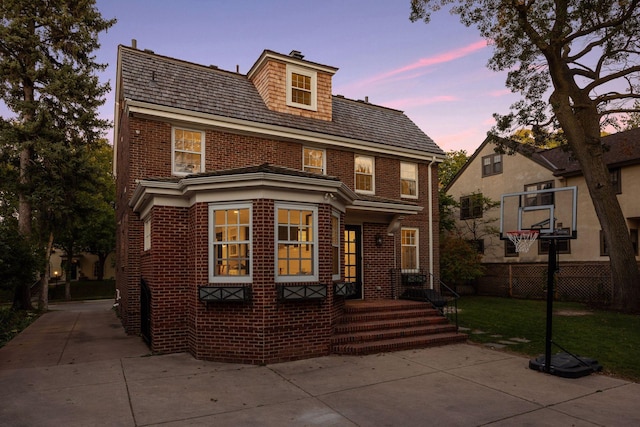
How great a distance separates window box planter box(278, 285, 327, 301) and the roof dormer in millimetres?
7069

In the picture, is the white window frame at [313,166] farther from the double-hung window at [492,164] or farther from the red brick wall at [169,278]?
the double-hung window at [492,164]

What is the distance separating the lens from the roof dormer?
42.4 feet

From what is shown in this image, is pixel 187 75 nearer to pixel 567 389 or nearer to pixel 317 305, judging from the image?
pixel 317 305

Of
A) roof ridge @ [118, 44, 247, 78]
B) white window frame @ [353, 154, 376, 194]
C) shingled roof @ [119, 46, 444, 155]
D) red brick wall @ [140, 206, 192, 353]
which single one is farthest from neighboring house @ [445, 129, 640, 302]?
red brick wall @ [140, 206, 192, 353]

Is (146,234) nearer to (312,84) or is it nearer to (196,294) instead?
(196,294)

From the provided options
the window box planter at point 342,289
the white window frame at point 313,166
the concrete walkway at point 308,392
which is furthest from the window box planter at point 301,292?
the white window frame at point 313,166

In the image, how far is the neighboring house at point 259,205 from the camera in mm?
7719

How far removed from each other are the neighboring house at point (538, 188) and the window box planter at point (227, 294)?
43.5 feet

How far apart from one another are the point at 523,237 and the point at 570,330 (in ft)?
15.0

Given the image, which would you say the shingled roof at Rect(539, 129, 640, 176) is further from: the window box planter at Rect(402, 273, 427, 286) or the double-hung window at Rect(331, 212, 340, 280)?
the double-hung window at Rect(331, 212, 340, 280)

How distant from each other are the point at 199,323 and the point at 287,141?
22.0 feet

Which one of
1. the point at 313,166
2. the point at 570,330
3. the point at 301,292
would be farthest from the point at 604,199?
the point at 301,292

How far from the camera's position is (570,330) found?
10703 mm

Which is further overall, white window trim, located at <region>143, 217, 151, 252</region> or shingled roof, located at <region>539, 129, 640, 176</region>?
shingled roof, located at <region>539, 129, 640, 176</region>
